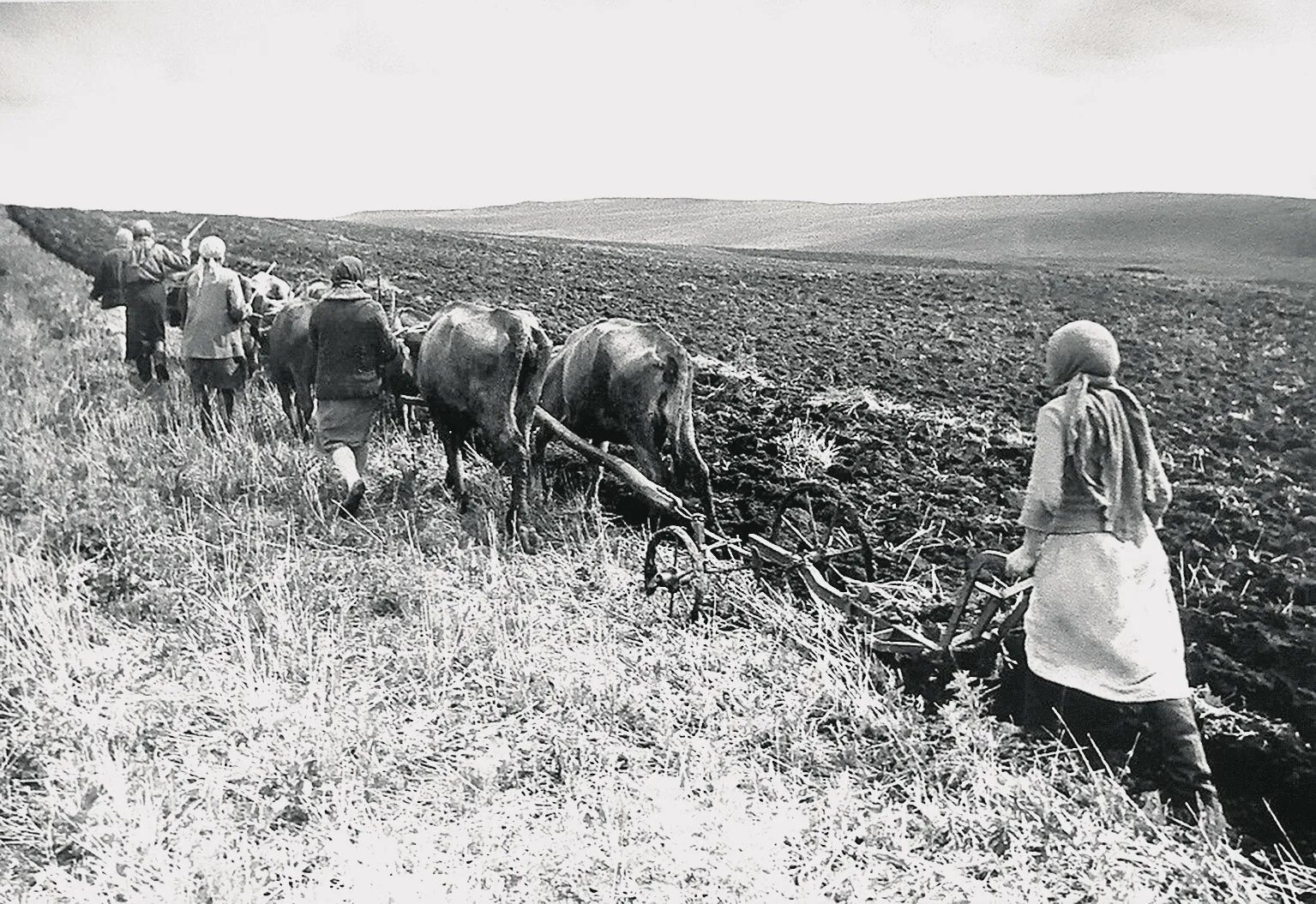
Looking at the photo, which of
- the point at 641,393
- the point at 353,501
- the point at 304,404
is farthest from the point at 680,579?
the point at 304,404

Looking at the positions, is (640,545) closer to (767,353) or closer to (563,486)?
(563,486)

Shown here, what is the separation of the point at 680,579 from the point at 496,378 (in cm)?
205

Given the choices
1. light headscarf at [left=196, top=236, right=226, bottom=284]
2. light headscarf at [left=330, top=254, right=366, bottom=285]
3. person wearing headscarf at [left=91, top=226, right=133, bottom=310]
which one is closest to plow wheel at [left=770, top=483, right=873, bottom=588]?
light headscarf at [left=330, top=254, right=366, bottom=285]

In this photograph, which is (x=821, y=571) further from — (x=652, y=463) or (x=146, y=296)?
(x=146, y=296)

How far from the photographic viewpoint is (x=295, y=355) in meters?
6.92

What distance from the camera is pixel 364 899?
2586 mm

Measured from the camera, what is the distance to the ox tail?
5.14 metres

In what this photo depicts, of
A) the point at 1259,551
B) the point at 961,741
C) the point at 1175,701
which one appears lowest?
the point at 961,741

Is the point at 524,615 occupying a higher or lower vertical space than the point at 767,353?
lower

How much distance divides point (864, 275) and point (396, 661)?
3279 millimetres

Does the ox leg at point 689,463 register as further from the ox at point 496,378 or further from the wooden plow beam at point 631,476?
the ox at point 496,378

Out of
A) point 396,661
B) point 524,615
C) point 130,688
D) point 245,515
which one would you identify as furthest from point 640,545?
point 130,688

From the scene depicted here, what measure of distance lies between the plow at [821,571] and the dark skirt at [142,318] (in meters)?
3.80

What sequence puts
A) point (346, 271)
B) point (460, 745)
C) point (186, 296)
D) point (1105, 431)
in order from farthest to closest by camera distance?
point (186, 296), point (346, 271), point (460, 745), point (1105, 431)
